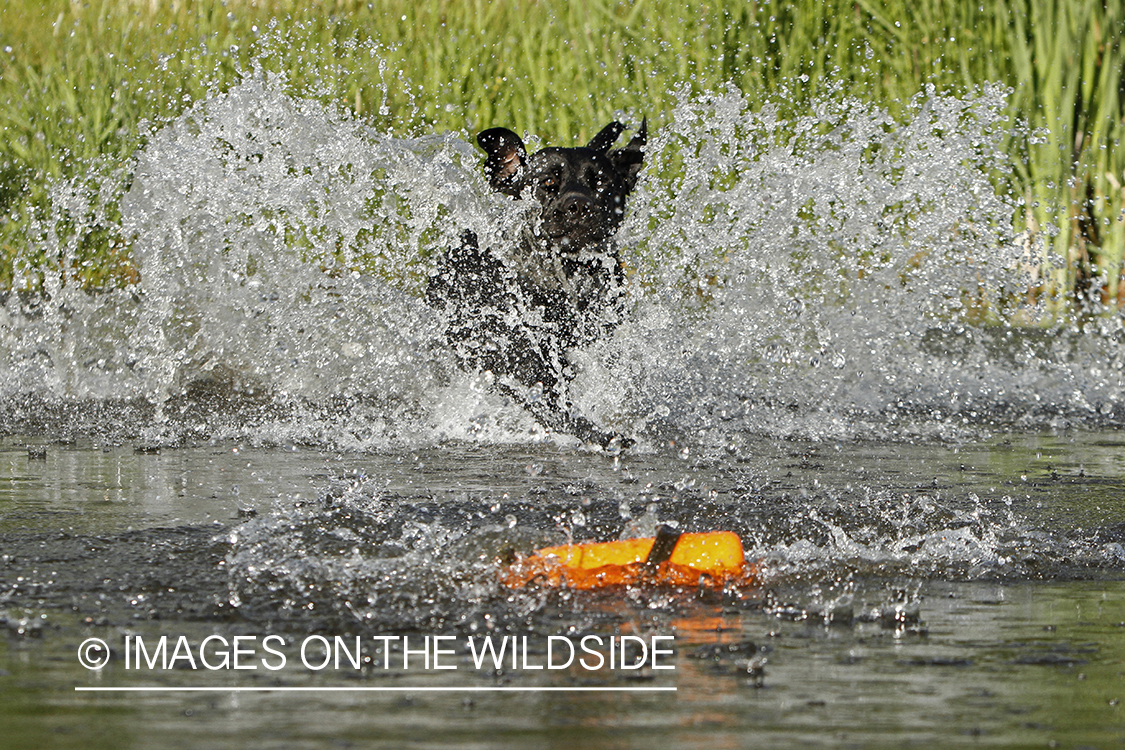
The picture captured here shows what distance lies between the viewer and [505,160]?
6895 millimetres

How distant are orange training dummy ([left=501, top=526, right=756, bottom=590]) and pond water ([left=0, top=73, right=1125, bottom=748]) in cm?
6

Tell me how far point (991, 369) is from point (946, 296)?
1648 mm

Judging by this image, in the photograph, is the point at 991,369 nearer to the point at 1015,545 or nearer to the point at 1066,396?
the point at 1066,396

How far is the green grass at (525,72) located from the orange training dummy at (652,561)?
839 centimetres

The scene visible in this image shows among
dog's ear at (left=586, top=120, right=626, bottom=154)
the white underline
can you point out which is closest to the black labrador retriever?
dog's ear at (left=586, top=120, right=626, bottom=154)

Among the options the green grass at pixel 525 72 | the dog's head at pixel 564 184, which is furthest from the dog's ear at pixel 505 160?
the green grass at pixel 525 72

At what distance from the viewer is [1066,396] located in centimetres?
809

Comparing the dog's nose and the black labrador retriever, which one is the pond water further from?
the dog's nose

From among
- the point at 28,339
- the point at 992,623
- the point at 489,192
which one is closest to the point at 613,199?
the point at 489,192

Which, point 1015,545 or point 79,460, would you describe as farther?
point 79,460

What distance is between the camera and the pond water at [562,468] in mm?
2412

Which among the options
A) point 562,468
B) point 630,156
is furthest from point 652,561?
point 630,156

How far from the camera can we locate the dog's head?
6.70 m

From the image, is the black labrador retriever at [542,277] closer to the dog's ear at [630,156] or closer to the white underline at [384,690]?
the dog's ear at [630,156]
